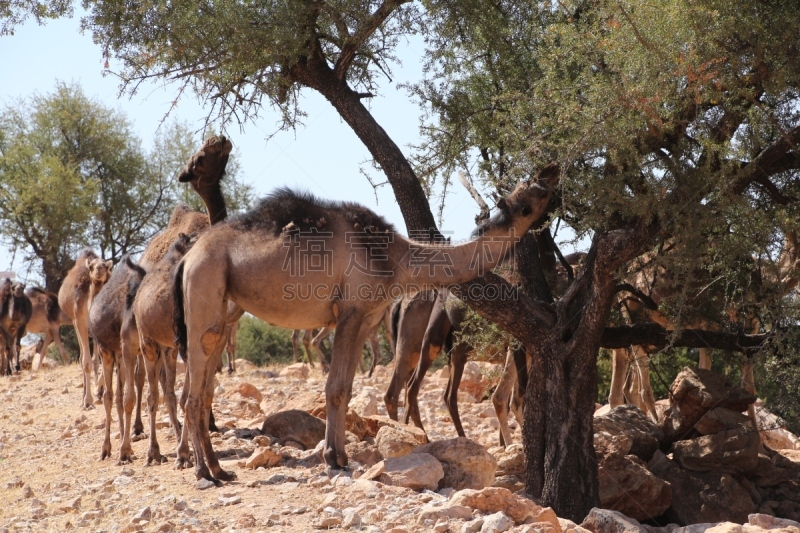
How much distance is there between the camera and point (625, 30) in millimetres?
8250

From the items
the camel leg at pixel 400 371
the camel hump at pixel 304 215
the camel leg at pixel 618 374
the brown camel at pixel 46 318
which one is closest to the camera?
the camel hump at pixel 304 215

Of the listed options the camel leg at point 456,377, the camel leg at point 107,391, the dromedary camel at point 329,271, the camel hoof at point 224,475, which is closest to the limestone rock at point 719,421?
the camel leg at point 456,377

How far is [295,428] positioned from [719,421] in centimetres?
535

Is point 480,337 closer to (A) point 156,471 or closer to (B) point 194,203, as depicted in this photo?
(A) point 156,471

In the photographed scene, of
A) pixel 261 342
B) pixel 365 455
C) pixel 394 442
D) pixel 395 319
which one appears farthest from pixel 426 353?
pixel 261 342

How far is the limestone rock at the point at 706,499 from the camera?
1052 centimetres

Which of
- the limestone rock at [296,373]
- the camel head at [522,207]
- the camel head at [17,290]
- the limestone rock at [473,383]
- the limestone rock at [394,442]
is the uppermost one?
the camel head at [17,290]

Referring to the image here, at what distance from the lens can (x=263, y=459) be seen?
905cm

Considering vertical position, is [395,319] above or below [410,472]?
above

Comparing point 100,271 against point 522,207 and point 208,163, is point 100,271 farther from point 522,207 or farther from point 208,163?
point 522,207

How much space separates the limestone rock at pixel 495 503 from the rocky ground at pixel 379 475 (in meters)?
0.01

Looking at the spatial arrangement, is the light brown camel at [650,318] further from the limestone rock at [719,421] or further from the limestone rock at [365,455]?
the limestone rock at [365,455]

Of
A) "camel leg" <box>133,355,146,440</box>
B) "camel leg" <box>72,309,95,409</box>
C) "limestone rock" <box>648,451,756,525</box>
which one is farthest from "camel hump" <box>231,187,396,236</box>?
"camel leg" <box>72,309,95,409</box>

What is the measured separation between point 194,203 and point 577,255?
17845 millimetres
